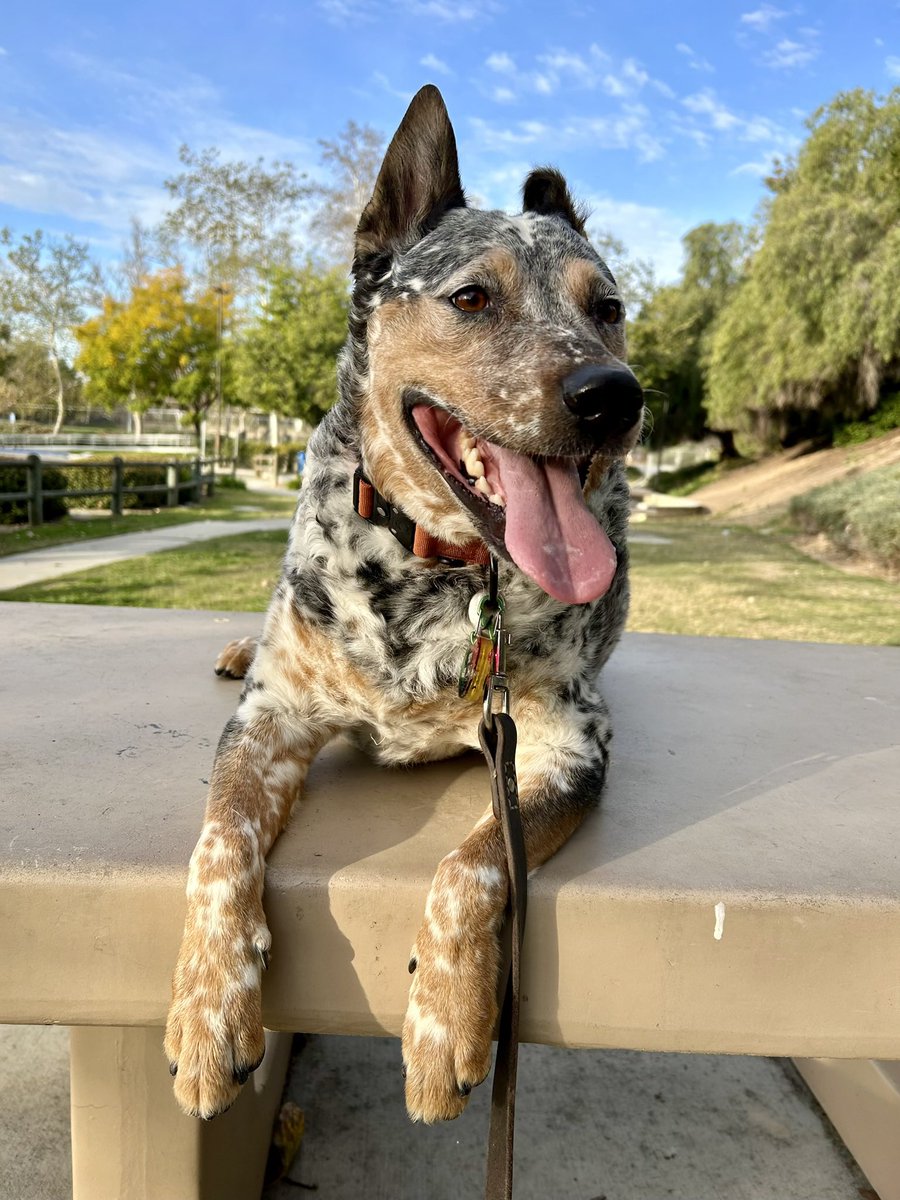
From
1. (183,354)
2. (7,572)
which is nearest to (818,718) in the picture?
(7,572)

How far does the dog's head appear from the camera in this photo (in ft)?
6.45

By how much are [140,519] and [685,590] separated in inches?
439

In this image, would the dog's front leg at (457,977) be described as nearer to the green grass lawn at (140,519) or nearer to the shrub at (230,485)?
the green grass lawn at (140,519)

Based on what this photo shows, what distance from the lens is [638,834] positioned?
6.43 ft

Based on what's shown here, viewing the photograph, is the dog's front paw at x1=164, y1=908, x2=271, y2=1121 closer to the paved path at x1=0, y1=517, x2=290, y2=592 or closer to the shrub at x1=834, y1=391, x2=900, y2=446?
the paved path at x1=0, y1=517, x2=290, y2=592

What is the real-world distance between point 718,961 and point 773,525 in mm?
20060

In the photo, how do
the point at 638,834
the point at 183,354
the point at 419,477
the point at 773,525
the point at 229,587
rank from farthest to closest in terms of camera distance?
1. the point at 183,354
2. the point at 773,525
3. the point at 229,587
4. the point at 419,477
5. the point at 638,834

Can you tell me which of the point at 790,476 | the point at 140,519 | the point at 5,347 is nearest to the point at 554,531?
the point at 140,519

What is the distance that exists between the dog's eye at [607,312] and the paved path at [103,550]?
8.23 m

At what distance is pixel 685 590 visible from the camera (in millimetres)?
11344

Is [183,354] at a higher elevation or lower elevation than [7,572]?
higher

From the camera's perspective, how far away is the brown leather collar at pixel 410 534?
2.19m

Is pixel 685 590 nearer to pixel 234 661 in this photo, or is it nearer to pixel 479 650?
pixel 234 661

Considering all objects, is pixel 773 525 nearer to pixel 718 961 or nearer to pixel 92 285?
pixel 718 961
